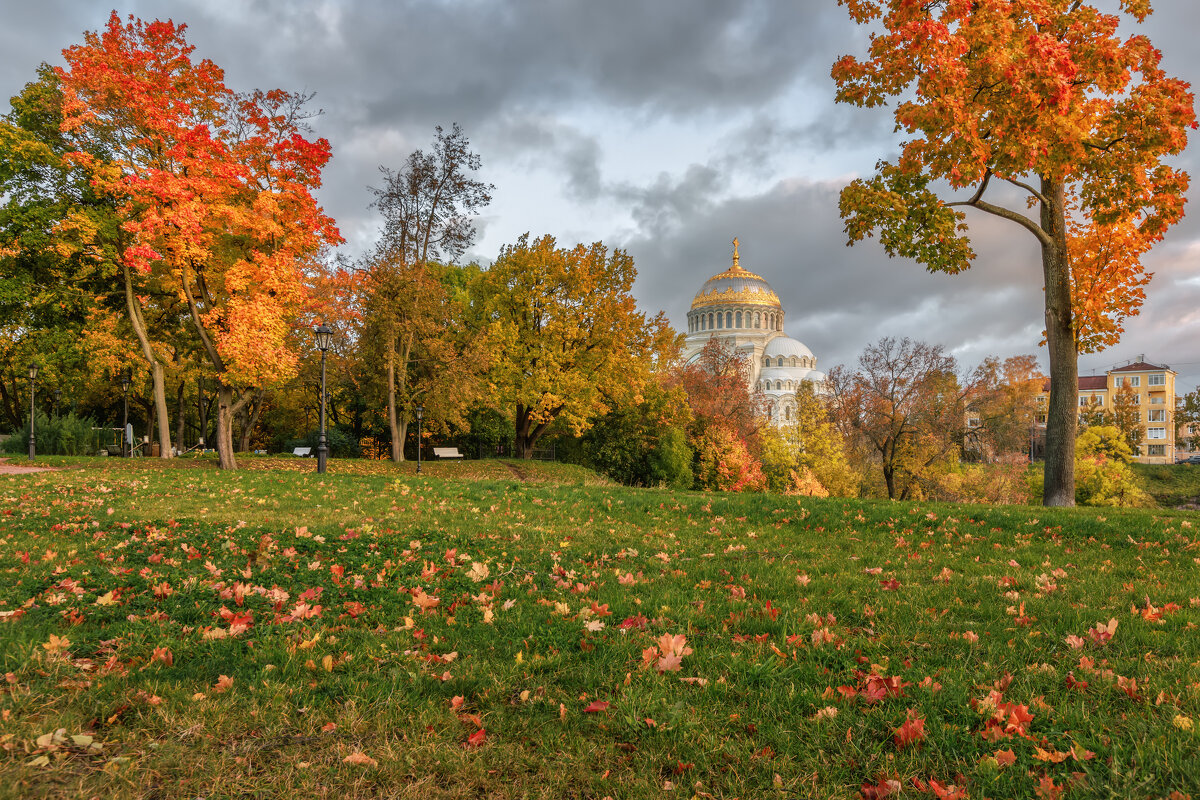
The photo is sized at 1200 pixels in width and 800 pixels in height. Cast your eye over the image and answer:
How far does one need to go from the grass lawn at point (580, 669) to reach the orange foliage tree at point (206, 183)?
39.3 ft

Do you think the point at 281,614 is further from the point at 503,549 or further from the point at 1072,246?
the point at 1072,246

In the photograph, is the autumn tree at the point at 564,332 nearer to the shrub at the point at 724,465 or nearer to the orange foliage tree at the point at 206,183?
the shrub at the point at 724,465

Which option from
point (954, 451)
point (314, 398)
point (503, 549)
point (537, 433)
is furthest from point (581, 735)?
point (954, 451)

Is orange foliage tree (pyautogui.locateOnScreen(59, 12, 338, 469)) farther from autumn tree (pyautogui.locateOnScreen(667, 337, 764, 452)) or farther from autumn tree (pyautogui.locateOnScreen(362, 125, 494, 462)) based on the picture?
autumn tree (pyautogui.locateOnScreen(667, 337, 764, 452))

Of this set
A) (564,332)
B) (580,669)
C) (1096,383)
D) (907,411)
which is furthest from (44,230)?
(1096,383)

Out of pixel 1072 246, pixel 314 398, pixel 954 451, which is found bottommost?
pixel 954 451

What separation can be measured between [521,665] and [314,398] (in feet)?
112

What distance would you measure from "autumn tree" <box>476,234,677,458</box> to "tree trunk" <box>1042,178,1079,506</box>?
17.1 m

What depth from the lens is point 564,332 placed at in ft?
89.6

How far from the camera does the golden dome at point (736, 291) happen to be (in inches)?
3981

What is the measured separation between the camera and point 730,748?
9.07 ft

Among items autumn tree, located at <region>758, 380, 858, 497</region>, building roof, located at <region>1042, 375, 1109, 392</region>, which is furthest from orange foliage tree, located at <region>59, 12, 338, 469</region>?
building roof, located at <region>1042, 375, 1109, 392</region>

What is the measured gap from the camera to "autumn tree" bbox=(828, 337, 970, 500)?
3122cm

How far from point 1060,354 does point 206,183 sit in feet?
69.7
